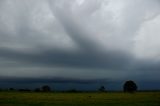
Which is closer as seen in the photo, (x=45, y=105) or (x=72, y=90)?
(x=45, y=105)

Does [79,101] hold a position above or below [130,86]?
below

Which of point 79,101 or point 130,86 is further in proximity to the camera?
point 130,86

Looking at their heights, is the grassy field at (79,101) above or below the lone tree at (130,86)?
below

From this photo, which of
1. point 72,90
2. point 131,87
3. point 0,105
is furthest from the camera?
point 72,90

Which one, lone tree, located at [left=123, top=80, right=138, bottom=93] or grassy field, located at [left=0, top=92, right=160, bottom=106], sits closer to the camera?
grassy field, located at [left=0, top=92, right=160, bottom=106]

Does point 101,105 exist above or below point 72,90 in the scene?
below

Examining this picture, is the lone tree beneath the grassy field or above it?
above

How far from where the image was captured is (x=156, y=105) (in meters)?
66.9

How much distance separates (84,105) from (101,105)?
142 inches

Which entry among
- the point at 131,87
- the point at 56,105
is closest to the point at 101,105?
the point at 56,105

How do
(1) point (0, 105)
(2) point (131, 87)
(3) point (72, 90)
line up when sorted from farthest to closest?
(3) point (72, 90) < (2) point (131, 87) < (1) point (0, 105)

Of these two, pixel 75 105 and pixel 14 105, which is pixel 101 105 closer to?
pixel 75 105

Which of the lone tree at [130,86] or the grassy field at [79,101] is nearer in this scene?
the grassy field at [79,101]

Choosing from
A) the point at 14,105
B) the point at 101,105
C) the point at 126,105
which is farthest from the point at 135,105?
the point at 14,105
